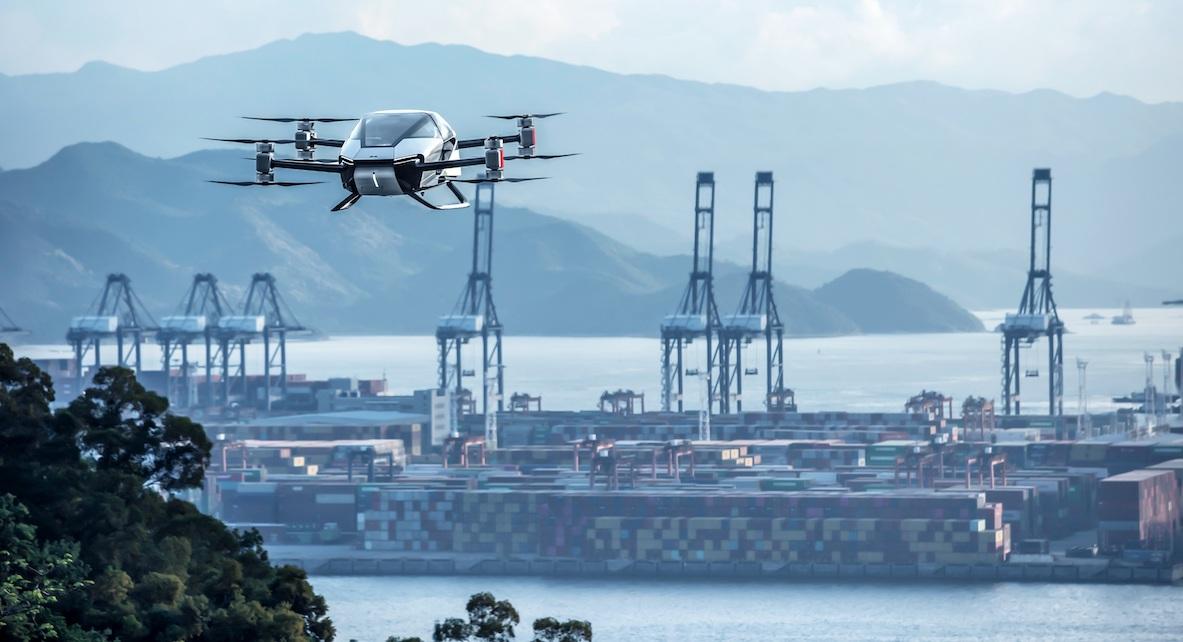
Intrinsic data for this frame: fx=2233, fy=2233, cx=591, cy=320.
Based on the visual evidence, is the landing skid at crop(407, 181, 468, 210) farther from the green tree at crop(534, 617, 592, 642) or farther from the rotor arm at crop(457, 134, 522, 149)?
the green tree at crop(534, 617, 592, 642)

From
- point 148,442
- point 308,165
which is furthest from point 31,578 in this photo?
point 308,165

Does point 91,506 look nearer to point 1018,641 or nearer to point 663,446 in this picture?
point 1018,641

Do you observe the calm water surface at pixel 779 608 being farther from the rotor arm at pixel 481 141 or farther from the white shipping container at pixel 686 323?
the white shipping container at pixel 686 323

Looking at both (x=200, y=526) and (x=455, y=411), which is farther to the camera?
(x=455, y=411)

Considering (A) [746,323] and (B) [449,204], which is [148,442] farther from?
(A) [746,323]

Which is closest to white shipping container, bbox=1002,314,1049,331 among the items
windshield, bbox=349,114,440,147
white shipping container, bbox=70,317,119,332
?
white shipping container, bbox=70,317,119,332

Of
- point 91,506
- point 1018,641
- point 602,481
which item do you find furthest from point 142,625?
point 602,481

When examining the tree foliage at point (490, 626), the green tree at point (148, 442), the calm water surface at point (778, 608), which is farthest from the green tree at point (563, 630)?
the calm water surface at point (778, 608)
